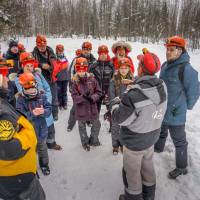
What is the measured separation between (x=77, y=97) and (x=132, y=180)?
6.08 ft

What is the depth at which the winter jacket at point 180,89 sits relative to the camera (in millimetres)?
2833

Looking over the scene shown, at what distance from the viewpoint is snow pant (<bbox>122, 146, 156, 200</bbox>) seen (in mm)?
2418

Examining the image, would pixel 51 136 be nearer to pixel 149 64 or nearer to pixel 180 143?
pixel 180 143

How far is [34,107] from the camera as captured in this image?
10.2 feet

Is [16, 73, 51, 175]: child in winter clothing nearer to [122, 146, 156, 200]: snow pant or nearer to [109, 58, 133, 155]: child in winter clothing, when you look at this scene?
[109, 58, 133, 155]: child in winter clothing

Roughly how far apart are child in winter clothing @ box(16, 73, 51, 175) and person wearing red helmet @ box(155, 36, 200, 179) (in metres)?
1.85

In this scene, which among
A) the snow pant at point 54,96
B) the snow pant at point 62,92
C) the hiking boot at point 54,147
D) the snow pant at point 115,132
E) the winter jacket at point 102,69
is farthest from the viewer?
the snow pant at point 62,92

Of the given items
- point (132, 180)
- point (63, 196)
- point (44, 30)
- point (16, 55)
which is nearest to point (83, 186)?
point (63, 196)

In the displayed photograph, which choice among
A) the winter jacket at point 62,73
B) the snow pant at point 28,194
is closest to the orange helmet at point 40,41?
the winter jacket at point 62,73

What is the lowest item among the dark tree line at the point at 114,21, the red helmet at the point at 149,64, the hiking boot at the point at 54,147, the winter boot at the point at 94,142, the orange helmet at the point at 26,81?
the hiking boot at the point at 54,147

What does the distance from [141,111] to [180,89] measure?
1.04 meters

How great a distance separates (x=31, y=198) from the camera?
1921 mm

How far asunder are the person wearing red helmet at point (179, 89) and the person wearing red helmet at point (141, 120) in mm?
642

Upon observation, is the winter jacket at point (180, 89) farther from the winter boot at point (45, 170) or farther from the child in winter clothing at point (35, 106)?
the winter boot at point (45, 170)
